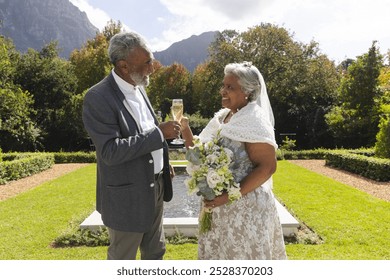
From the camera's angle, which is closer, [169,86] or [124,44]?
[124,44]

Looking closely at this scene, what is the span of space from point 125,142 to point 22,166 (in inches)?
434

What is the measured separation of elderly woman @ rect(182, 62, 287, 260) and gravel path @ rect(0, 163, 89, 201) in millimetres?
7991

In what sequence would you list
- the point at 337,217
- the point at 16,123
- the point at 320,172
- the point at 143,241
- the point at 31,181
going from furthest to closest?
the point at 16,123, the point at 320,172, the point at 31,181, the point at 337,217, the point at 143,241

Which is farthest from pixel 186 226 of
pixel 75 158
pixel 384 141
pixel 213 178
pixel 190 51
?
pixel 190 51

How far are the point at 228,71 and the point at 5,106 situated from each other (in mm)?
14750

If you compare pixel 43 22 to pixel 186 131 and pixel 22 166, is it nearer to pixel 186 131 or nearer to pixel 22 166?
pixel 22 166

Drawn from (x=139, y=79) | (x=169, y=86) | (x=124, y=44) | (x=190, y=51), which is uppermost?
(x=190, y=51)

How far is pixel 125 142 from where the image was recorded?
2389 millimetres

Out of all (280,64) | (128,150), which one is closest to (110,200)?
(128,150)

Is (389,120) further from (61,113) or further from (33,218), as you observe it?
(61,113)

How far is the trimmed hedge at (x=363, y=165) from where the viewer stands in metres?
10.2

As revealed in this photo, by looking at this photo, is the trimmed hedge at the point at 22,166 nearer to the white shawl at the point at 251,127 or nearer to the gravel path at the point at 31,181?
the gravel path at the point at 31,181

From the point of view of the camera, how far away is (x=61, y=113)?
21344mm

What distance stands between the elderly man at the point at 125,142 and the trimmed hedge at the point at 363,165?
9.54 metres
